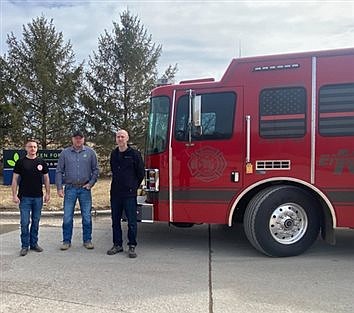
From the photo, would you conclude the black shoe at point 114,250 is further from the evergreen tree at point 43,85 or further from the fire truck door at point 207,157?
the evergreen tree at point 43,85

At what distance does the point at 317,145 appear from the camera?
576 cm

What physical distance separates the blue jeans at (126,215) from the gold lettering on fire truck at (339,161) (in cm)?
270

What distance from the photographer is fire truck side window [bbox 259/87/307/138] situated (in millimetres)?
5801

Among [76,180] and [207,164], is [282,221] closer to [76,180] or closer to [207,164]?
[207,164]

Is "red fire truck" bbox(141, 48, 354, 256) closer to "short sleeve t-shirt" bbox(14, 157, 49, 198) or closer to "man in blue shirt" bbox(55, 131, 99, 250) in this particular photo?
"man in blue shirt" bbox(55, 131, 99, 250)

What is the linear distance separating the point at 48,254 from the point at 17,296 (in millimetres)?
1751

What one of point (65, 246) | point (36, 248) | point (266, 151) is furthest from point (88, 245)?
point (266, 151)

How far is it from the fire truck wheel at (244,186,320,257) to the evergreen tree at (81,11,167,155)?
14149 mm

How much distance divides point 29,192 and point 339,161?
14.5 ft

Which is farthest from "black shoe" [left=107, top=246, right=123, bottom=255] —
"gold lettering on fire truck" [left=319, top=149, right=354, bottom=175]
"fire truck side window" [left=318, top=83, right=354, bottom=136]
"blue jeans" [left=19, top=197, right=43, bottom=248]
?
"fire truck side window" [left=318, top=83, right=354, bottom=136]

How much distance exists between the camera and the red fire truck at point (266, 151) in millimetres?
5754

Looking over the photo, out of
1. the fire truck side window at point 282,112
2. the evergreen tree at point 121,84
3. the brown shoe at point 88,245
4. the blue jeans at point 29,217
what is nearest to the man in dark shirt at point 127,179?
the brown shoe at point 88,245

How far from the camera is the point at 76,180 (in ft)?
20.9

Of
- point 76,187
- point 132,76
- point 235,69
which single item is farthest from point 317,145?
point 132,76
